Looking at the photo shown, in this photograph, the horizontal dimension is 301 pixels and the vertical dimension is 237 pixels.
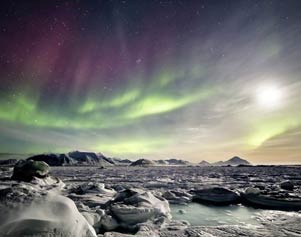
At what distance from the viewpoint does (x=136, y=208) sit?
7.39 m

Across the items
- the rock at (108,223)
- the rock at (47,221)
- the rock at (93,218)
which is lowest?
the rock at (108,223)

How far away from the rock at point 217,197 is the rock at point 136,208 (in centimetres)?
442

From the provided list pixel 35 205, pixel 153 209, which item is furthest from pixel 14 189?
pixel 153 209

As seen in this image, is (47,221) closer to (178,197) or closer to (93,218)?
(93,218)

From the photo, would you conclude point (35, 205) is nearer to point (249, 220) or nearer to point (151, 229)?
point (151, 229)

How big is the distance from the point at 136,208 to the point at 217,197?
6.23m

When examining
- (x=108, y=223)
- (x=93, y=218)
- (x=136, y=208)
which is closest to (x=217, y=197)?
(x=136, y=208)

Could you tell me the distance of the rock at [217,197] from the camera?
11.7 m

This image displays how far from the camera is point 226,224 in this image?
725 centimetres

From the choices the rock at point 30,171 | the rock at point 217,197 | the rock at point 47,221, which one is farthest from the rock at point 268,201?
the rock at point 30,171

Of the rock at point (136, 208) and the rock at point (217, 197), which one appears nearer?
the rock at point (136, 208)

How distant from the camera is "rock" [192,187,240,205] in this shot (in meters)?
11.7

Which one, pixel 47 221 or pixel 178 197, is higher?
pixel 47 221

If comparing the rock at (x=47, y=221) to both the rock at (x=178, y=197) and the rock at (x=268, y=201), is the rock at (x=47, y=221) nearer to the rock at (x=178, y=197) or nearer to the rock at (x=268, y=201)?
the rock at (x=178, y=197)
